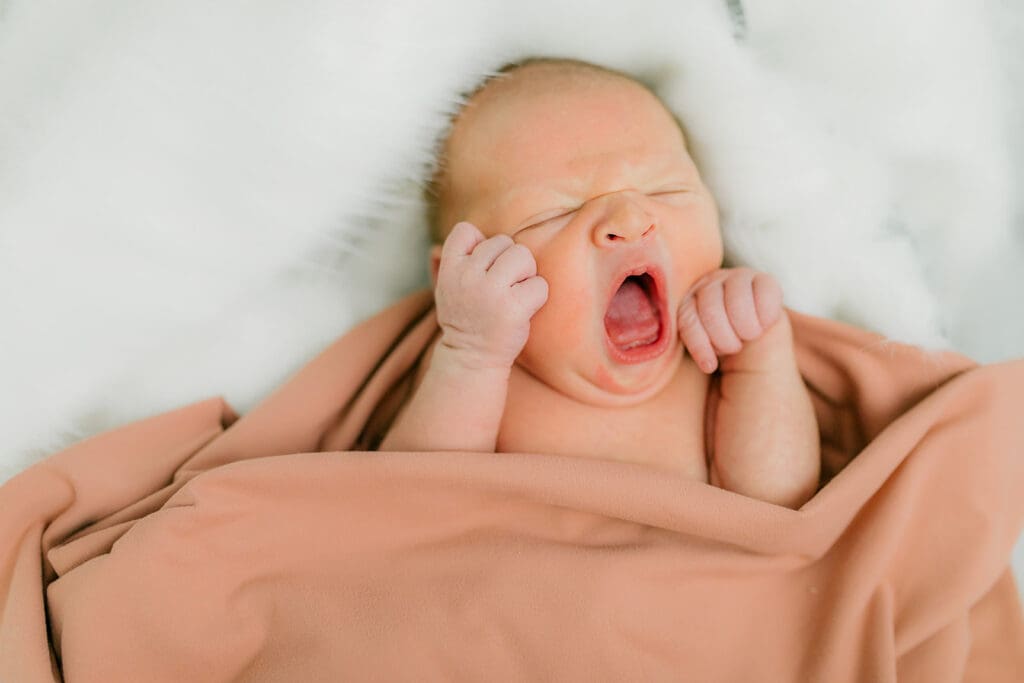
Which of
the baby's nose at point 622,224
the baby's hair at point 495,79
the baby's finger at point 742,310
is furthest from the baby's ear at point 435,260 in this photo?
the baby's finger at point 742,310

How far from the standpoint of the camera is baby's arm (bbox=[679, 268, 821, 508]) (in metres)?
0.97

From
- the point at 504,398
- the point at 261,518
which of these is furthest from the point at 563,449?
the point at 261,518

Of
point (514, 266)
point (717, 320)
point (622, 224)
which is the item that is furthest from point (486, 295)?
point (717, 320)

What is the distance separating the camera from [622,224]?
88cm

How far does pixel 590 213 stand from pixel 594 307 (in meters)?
0.10

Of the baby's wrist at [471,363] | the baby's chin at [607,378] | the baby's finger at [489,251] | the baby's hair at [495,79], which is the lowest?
the baby's chin at [607,378]

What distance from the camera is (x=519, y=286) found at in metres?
0.92

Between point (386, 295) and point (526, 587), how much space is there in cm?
46

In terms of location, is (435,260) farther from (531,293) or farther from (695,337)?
(695,337)

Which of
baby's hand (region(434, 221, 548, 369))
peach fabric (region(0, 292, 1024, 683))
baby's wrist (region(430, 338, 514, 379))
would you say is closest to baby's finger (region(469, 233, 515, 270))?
baby's hand (region(434, 221, 548, 369))

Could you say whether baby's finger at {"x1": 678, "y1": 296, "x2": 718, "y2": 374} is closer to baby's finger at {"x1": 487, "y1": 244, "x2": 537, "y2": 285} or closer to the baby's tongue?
the baby's tongue

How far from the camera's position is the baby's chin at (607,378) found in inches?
37.4

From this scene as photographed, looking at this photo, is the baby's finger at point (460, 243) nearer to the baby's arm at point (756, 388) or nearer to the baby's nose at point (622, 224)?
the baby's nose at point (622, 224)

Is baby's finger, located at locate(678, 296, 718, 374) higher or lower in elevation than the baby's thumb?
lower
